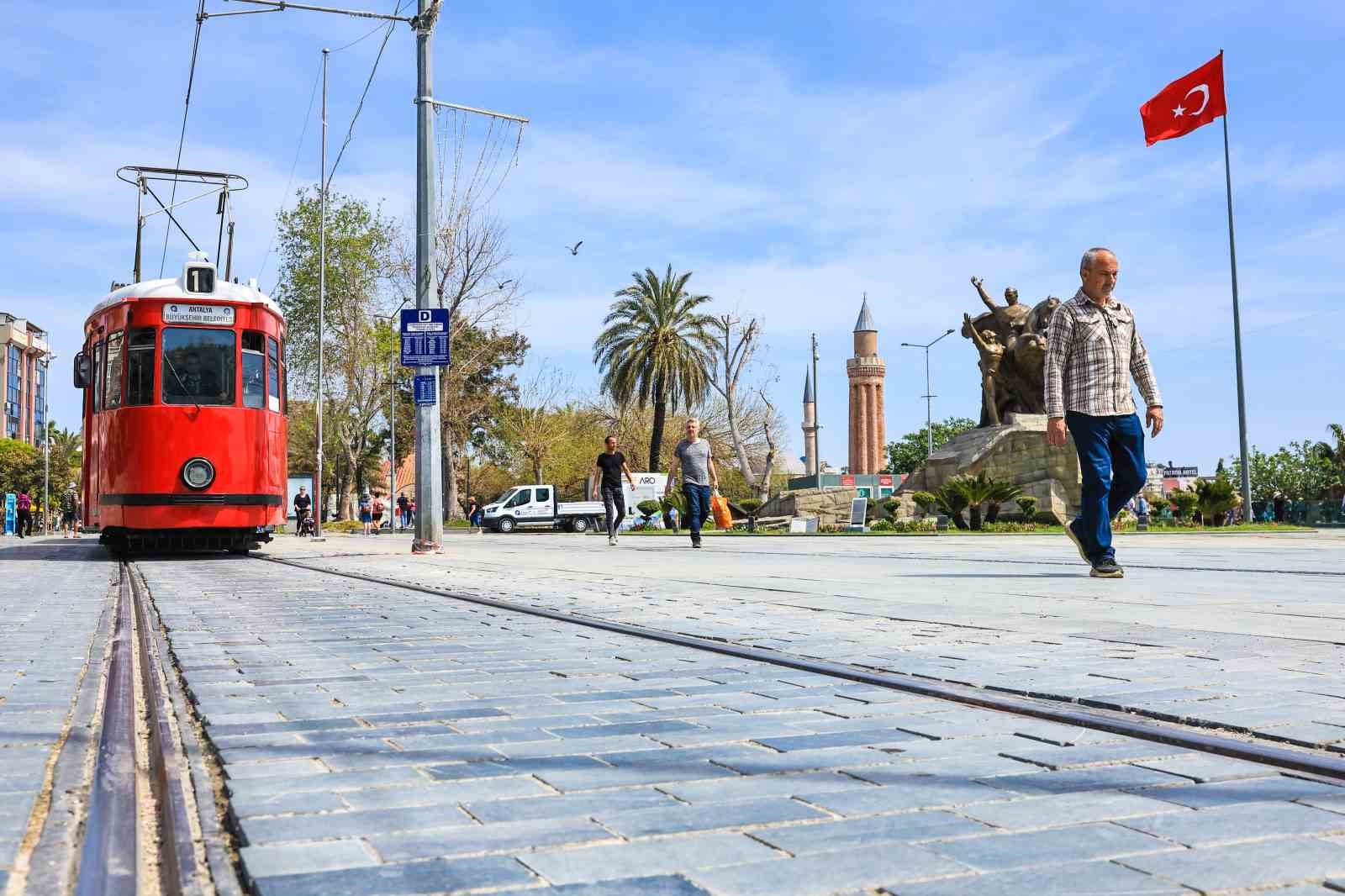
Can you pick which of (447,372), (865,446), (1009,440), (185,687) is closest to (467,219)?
(447,372)

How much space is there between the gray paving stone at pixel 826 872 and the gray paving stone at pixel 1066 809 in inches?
11.6

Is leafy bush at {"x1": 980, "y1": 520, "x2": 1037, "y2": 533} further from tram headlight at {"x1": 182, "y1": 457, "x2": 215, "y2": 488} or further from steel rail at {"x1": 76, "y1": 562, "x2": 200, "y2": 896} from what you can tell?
steel rail at {"x1": 76, "y1": 562, "x2": 200, "y2": 896}

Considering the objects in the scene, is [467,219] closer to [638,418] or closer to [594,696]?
[638,418]

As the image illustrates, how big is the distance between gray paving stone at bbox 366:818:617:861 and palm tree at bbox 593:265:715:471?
45742 mm

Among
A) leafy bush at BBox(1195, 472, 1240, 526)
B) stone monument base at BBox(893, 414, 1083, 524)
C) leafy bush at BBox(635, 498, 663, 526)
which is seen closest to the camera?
leafy bush at BBox(1195, 472, 1240, 526)

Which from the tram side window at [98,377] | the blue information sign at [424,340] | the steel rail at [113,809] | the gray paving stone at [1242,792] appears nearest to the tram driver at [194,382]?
the tram side window at [98,377]

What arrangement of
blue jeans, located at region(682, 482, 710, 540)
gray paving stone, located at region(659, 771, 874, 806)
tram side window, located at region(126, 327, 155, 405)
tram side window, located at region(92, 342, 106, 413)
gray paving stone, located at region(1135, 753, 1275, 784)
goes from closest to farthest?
gray paving stone, located at region(659, 771, 874, 806) < gray paving stone, located at region(1135, 753, 1275, 784) < tram side window, located at region(126, 327, 155, 405) < tram side window, located at region(92, 342, 106, 413) < blue jeans, located at region(682, 482, 710, 540)

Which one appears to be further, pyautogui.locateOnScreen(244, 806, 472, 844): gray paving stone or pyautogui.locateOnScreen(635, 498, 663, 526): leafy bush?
pyautogui.locateOnScreen(635, 498, 663, 526): leafy bush

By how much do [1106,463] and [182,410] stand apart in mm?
11280

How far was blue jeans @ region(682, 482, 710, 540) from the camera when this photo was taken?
1659cm

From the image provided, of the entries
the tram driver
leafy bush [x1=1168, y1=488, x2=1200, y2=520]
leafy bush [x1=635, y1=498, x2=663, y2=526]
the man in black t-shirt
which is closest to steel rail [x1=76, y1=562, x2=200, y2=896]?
the tram driver

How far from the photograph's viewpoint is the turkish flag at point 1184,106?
102ft

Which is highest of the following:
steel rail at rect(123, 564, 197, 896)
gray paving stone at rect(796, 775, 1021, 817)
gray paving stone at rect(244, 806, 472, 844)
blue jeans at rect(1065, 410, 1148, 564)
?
Answer: blue jeans at rect(1065, 410, 1148, 564)

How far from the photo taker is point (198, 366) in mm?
15438
